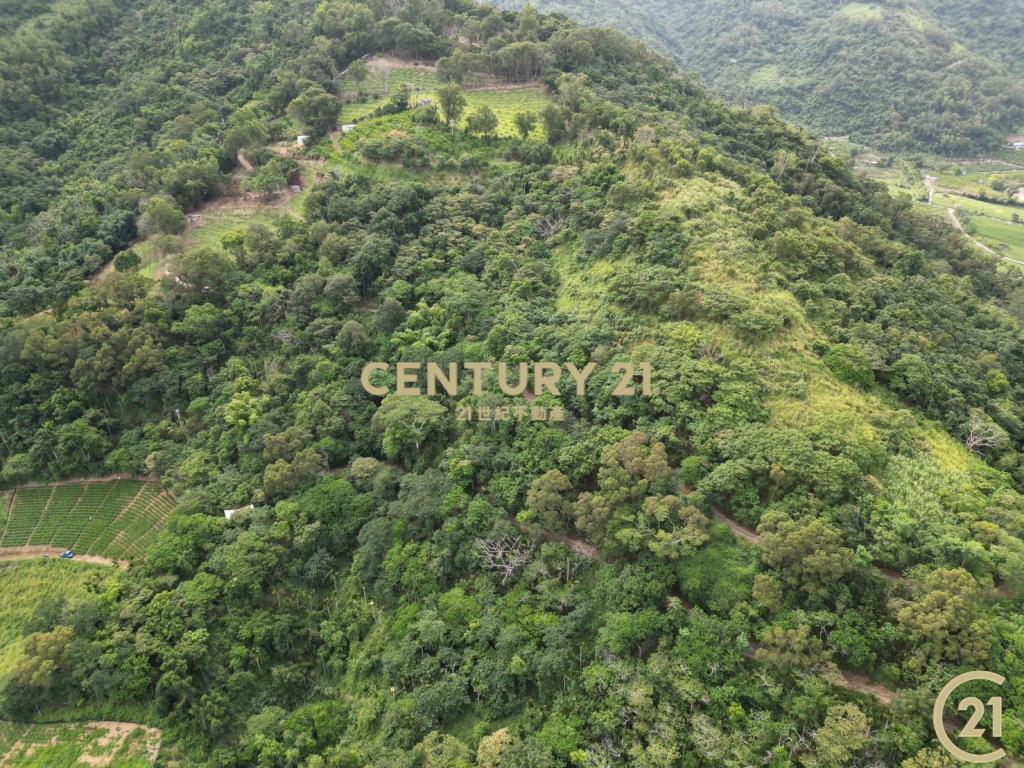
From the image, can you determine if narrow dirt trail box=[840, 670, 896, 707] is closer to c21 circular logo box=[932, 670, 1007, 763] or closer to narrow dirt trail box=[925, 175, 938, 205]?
c21 circular logo box=[932, 670, 1007, 763]

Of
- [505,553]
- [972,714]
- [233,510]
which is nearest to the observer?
[972,714]

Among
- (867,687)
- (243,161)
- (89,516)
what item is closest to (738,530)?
(867,687)

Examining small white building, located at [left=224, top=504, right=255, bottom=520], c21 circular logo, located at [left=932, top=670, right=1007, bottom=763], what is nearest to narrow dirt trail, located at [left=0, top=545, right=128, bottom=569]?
small white building, located at [left=224, top=504, right=255, bottom=520]

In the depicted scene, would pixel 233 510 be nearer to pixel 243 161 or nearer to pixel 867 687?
pixel 867 687

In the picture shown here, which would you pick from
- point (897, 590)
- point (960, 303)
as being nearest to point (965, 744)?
point (897, 590)

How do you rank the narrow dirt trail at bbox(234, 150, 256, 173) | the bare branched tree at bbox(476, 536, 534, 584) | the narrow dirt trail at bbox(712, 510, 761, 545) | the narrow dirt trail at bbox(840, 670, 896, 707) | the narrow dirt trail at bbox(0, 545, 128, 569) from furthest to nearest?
the narrow dirt trail at bbox(234, 150, 256, 173), the narrow dirt trail at bbox(0, 545, 128, 569), the bare branched tree at bbox(476, 536, 534, 584), the narrow dirt trail at bbox(712, 510, 761, 545), the narrow dirt trail at bbox(840, 670, 896, 707)

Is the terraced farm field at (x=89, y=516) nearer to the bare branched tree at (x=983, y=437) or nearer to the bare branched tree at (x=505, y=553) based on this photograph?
the bare branched tree at (x=505, y=553)
